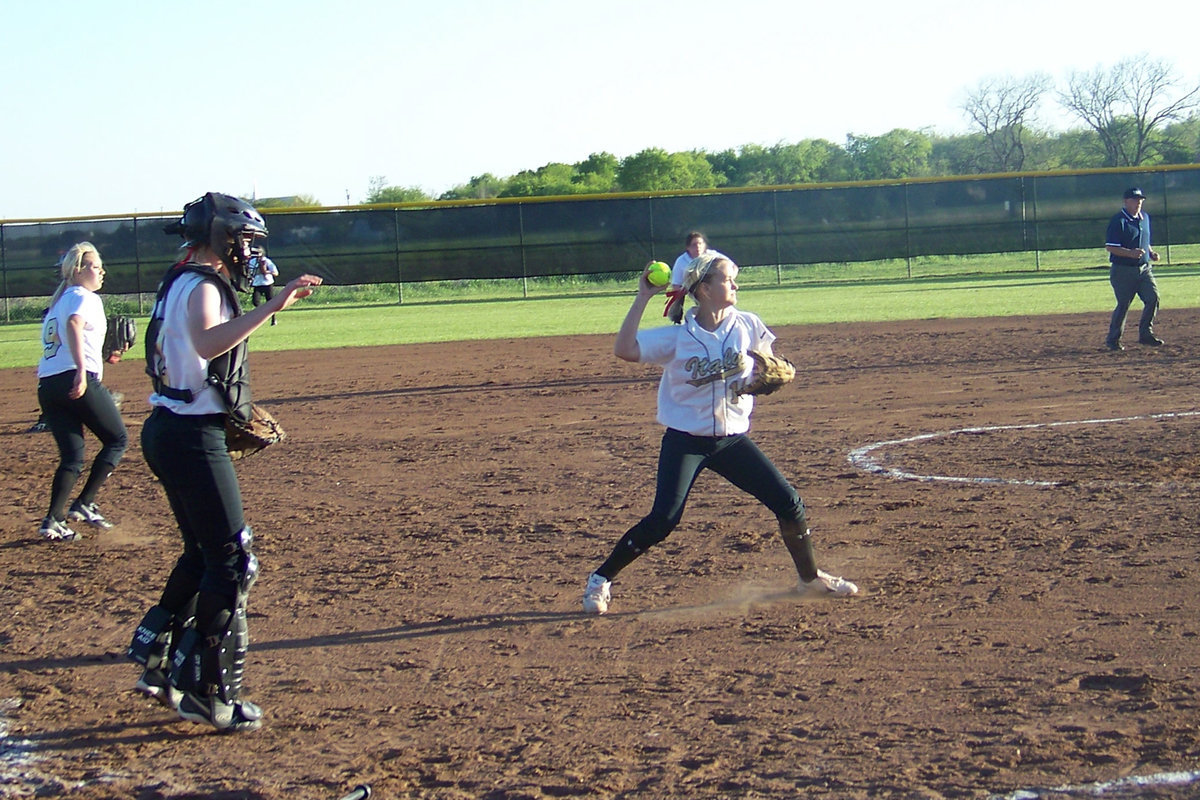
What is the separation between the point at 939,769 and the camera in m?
3.91

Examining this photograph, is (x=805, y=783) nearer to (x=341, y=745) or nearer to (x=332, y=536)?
(x=341, y=745)

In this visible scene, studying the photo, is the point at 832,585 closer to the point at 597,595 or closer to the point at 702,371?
the point at 597,595

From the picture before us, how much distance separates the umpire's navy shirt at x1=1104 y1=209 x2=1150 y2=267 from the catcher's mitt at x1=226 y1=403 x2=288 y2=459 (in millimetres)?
12902

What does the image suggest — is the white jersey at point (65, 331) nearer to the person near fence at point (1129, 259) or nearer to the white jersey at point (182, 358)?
the white jersey at point (182, 358)

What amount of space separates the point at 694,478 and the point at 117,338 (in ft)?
14.0

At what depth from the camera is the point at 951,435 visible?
10266 mm

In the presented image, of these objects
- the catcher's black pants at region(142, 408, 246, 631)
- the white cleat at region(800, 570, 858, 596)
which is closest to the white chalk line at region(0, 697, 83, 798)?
the catcher's black pants at region(142, 408, 246, 631)

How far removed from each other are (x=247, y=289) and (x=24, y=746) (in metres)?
1.84

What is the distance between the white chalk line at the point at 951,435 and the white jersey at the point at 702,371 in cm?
329

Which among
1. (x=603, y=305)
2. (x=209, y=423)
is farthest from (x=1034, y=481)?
(x=603, y=305)

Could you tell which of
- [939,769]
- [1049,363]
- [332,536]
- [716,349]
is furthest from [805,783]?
[1049,363]

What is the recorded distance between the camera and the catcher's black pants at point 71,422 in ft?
25.5

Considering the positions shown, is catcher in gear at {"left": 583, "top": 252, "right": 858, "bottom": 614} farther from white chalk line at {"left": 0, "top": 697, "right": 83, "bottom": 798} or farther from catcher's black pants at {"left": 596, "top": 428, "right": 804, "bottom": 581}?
white chalk line at {"left": 0, "top": 697, "right": 83, "bottom": 798}

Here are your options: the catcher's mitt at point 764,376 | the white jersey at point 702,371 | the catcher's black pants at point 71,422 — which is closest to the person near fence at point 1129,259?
the catcher's mitt at point 764,376
